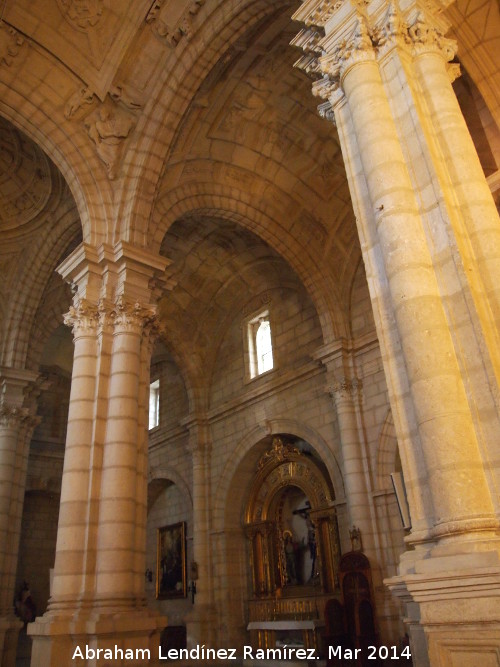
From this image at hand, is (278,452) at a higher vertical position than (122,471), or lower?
higher

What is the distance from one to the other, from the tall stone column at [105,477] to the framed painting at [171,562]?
9123 mm

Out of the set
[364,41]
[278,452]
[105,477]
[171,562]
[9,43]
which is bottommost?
[171,562]

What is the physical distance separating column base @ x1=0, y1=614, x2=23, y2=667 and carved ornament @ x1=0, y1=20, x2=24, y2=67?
419 inches

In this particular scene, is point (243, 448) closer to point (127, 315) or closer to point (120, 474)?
point (127, 315)

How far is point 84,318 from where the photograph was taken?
9.19 metres

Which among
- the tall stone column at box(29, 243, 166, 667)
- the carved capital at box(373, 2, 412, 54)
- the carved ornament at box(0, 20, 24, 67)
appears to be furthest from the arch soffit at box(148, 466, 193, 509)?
the carved capital at box(373, 2, 412, 54)

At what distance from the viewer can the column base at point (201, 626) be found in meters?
14.2

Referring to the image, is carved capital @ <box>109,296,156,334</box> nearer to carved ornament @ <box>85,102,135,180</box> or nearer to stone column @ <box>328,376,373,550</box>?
carved ornament @ <box>85,102,135,180</box>

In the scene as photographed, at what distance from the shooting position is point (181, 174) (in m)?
11.6

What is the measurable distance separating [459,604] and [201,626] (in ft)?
41.3

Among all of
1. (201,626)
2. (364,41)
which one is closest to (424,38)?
(364,41)

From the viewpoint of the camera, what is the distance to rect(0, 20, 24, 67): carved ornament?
9469 mm

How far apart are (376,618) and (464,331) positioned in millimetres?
8482

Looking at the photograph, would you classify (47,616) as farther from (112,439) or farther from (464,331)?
(464,331)
